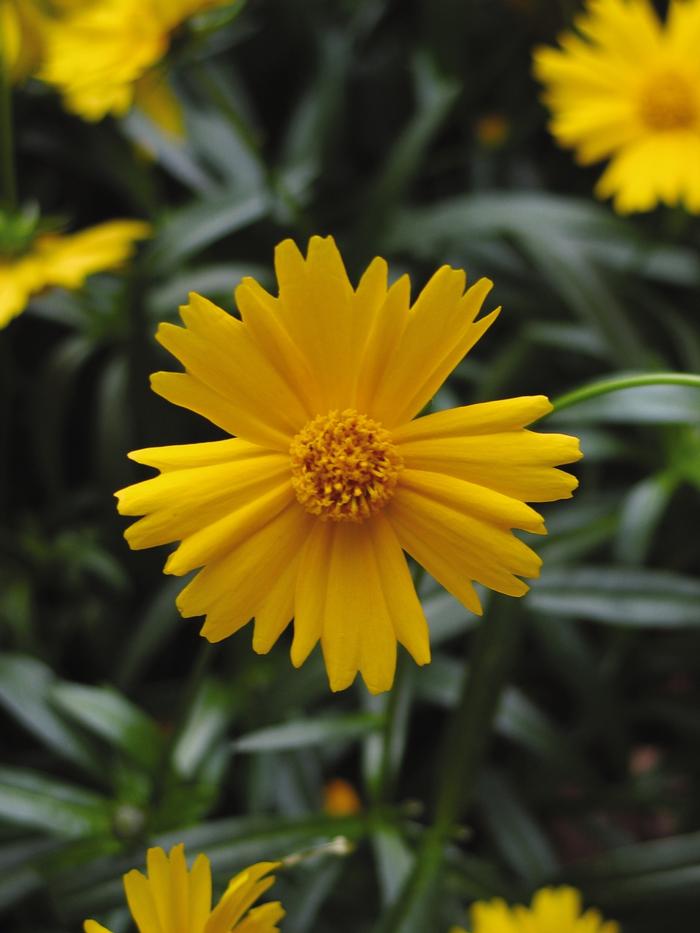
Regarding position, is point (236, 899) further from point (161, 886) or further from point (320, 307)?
point (320, 307)

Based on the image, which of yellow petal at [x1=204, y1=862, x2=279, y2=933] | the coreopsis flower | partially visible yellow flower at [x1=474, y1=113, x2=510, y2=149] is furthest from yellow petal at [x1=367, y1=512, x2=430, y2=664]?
partially visible yellow flower at [x1=474, y1=113, x2=510, y2=149]

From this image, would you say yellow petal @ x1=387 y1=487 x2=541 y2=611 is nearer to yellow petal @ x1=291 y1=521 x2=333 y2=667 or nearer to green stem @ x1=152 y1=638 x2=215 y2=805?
yellow petal @ x1=291 y1=521 x2=333 y2=667

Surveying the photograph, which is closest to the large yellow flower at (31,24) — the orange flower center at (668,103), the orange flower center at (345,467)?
the orange flower center at (668,103)

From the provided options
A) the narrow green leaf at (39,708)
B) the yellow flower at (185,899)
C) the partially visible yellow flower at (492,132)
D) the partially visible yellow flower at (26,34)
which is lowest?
the yellow flower at (185,899)

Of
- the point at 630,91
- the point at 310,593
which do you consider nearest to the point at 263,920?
the point at 310,593

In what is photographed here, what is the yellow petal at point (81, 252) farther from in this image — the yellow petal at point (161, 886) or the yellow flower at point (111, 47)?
the yellow petal at point (161, 886)

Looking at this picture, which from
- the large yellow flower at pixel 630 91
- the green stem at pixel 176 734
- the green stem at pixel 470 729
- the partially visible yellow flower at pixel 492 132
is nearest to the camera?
the green stem at pixel 176 734
